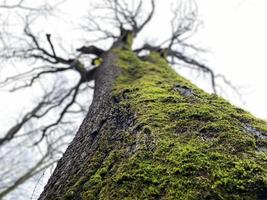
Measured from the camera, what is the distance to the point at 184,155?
5.34ft

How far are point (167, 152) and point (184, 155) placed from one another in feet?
0.35

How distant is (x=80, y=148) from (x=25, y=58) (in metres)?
4.87

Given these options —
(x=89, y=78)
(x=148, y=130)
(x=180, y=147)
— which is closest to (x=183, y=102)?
(x=148, y=130)

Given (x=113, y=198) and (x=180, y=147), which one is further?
(x=180, y=147)

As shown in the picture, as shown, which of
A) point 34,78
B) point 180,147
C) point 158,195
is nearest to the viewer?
point 158,195

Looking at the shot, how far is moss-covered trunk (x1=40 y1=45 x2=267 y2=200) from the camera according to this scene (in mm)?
1422

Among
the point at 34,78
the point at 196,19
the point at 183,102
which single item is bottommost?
the point at 183,102

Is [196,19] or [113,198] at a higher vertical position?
[196,19]

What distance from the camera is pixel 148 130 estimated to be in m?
2.01

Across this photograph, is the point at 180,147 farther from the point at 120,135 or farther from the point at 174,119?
the point at 120,135

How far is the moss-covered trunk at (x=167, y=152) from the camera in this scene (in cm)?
142

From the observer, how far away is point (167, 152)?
5.58 ft

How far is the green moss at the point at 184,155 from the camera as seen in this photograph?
140cm

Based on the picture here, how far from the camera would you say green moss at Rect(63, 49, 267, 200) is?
1401 mm
